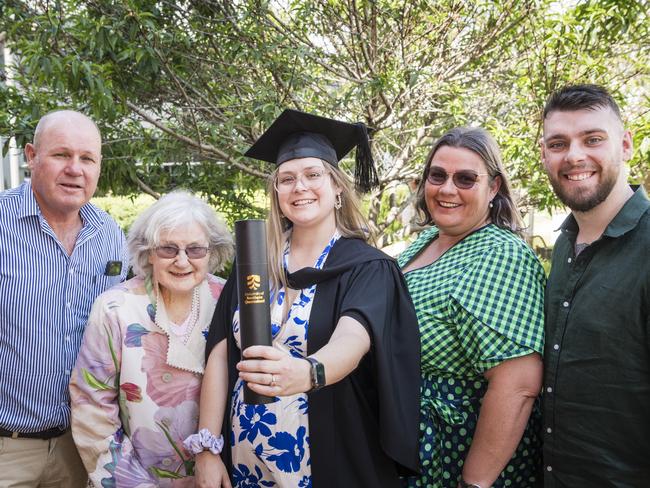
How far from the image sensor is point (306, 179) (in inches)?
96.7

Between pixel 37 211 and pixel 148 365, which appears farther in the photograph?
pixel 37 211

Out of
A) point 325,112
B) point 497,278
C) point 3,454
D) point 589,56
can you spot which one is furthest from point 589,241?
point 325,112

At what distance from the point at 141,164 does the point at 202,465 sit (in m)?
3.59

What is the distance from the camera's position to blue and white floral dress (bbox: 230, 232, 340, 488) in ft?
7.34

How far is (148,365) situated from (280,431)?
62cm

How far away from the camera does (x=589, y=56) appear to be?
453 centimetres

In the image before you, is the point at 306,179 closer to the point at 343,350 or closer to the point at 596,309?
the point at 343,350

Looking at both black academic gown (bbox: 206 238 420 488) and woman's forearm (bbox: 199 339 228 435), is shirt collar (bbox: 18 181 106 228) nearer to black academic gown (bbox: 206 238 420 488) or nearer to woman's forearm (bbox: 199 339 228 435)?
woman's forearm (bbox: 199 339 228 435)

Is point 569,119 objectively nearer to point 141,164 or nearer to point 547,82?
point 547,82

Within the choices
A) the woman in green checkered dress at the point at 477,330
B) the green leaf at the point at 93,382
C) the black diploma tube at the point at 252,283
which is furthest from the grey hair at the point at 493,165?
the green leaf at the point at 93,382

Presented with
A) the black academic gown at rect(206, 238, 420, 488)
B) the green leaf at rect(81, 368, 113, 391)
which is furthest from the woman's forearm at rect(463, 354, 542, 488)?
the green leaf at rect(81, 368, 113, 391)

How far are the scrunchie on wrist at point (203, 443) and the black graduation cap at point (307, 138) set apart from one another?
3.83 ft

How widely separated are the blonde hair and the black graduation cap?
0.07m

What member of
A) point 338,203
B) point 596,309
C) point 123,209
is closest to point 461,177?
point 338,203
